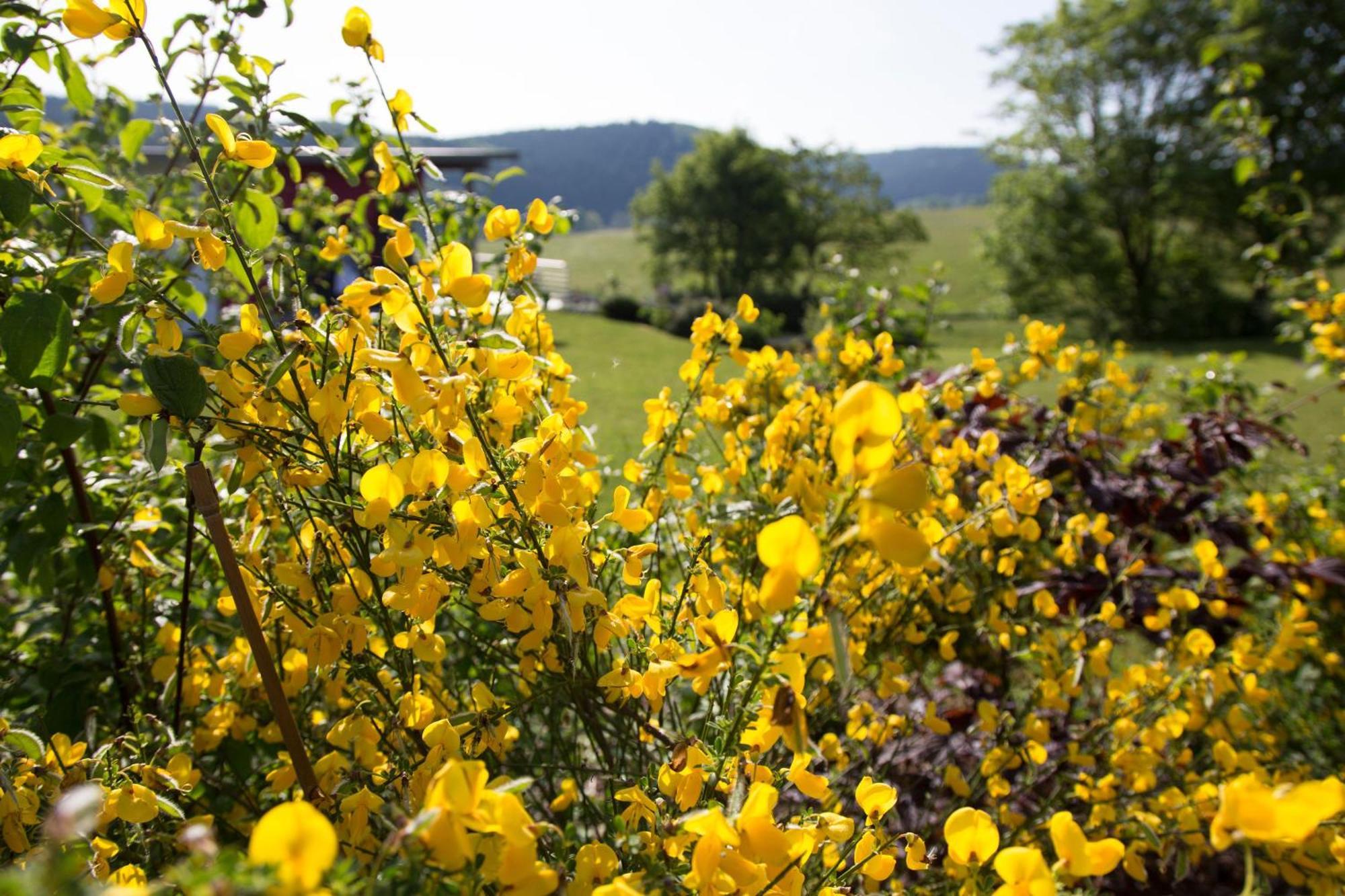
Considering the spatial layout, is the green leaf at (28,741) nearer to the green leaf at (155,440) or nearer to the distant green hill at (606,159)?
the green leaf at (155,440)

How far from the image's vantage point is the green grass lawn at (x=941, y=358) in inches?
178

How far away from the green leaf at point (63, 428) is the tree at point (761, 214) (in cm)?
2805

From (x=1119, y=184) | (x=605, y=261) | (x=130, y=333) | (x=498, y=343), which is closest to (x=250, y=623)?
(x=130, y=333)

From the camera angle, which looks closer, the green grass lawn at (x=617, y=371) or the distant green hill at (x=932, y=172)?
the green grass lawn at (x=617, y=371)

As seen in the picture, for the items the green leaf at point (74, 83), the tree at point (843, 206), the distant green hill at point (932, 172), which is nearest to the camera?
the green leaf at point (74, 83)

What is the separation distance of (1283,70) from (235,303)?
1981 centimetres

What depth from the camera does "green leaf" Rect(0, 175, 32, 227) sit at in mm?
992

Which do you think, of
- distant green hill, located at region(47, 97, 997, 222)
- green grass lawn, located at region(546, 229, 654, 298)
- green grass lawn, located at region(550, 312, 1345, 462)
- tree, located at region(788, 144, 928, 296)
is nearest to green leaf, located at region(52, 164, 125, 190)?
green grass lawn, located at region(550, 312, 1345, 462)

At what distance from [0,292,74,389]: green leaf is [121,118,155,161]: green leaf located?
2.34 feet

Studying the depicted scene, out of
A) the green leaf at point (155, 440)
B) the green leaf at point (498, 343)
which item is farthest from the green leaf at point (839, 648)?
the green leaf at point (155, 440)

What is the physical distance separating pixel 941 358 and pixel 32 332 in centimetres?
304

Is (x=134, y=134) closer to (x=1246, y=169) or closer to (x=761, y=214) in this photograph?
(x=1246, y=169)

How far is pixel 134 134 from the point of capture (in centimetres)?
158

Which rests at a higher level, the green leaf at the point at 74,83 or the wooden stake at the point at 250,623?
the green leaf at the point at 74,83
